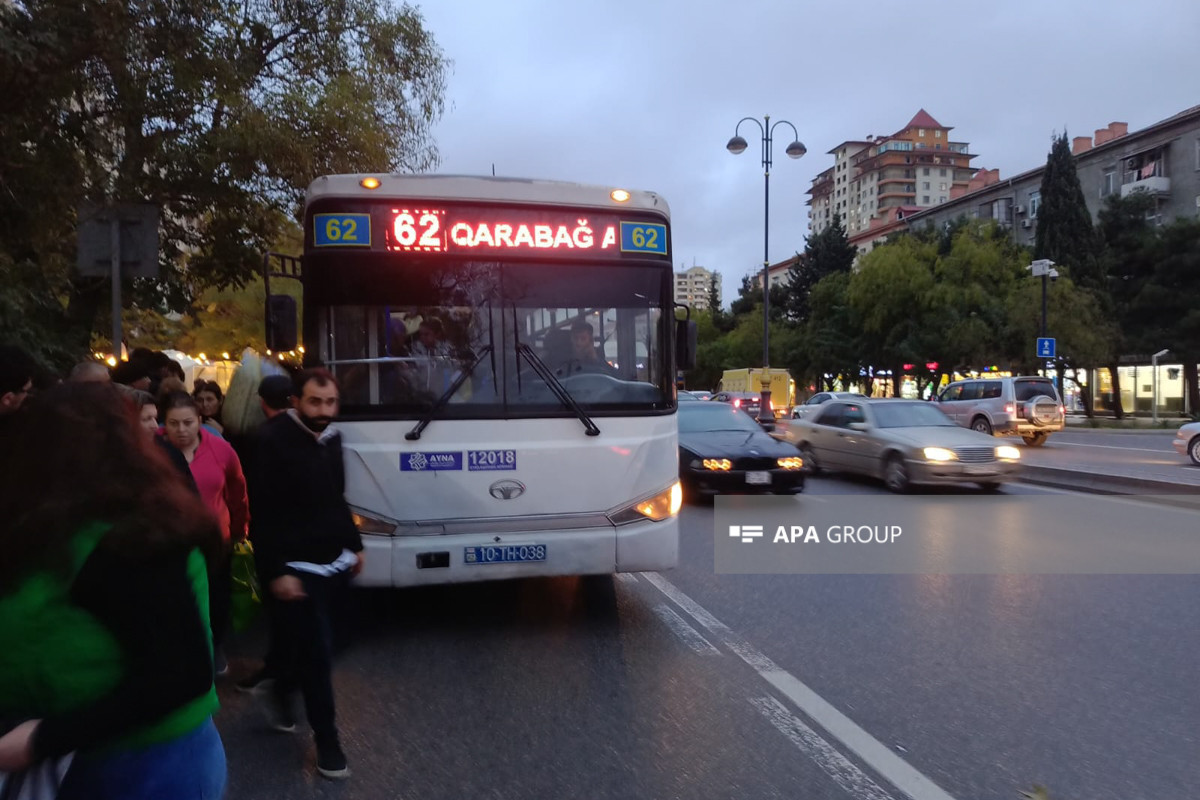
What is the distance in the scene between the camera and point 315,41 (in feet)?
46.0

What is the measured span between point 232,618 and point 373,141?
353 inches

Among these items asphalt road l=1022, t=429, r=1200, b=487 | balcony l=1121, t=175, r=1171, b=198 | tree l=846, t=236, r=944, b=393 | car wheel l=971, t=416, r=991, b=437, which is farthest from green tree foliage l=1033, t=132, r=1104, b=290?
car wheel l=971, t=416, r=991, b=437

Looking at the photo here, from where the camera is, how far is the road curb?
14.1 m

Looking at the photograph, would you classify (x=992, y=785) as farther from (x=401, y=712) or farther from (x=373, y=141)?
(x=373, y=141)

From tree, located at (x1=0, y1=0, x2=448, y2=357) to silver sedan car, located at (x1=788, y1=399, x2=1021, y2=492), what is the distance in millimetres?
8536

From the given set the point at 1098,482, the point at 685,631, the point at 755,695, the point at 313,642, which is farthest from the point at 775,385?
the point at 313,642

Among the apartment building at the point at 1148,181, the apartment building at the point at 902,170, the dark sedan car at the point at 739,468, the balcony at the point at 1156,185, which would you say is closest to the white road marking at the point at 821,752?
the dark sedan car at the point at 739,468

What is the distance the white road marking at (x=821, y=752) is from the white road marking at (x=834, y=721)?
0.09m

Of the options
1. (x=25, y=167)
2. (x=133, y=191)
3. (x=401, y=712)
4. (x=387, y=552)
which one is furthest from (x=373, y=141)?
(x=401, y=712)

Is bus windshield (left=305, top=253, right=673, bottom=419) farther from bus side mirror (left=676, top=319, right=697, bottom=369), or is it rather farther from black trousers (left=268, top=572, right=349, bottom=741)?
black trousers (left=268, top=572, right=349, bottom=741)

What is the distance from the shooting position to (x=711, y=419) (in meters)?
14.7

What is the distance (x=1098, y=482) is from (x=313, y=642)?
47.7ft

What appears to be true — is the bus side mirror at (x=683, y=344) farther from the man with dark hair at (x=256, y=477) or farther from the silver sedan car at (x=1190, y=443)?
the silver sedan car at (x=1190, y=443)

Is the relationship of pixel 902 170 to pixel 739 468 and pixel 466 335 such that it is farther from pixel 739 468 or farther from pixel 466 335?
pixel 466 335
